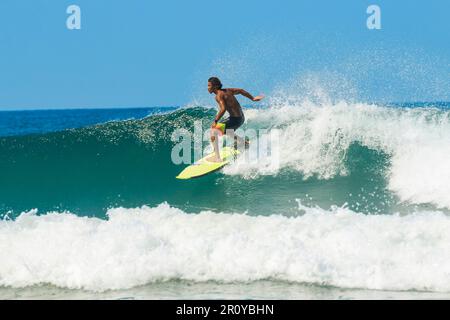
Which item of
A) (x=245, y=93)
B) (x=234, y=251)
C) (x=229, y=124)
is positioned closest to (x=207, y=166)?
(x=229, y=124)

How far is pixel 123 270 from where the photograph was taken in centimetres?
645

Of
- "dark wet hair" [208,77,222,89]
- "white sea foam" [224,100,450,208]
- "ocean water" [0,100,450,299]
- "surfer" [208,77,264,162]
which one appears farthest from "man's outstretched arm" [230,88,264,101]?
"white sea foam" [224,100,450,208]

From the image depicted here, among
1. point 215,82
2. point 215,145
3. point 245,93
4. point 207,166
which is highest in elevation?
point 215,82

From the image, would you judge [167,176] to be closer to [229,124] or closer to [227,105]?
[229,124]

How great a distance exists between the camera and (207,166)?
9836 mm

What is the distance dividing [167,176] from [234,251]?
4.30m

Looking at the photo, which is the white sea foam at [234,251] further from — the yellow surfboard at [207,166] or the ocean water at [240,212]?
the yellow surfboard at [207,166]

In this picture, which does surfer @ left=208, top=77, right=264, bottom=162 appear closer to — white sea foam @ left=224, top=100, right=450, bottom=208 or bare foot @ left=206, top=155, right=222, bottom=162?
bare foot @ left=206, top=155, right=222, bottom=162

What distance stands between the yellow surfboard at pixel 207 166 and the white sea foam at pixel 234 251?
211 centimetres

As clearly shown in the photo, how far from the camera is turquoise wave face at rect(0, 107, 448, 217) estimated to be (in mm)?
9336

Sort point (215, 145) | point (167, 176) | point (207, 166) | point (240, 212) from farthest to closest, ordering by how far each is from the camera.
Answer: point (167, 176)
point (207, 166)
point (215, 145)
point (240, 212)

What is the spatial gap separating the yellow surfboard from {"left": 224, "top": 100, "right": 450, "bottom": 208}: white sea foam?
0.45 meters
